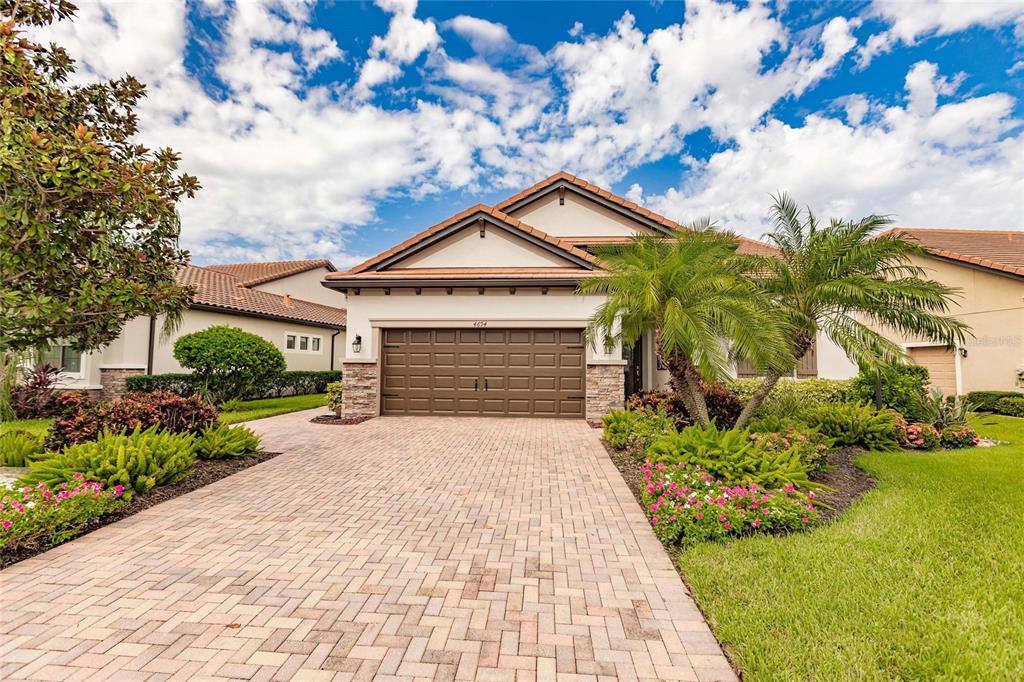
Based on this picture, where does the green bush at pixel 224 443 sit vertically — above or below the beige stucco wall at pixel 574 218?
below

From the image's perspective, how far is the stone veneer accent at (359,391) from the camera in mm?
12523

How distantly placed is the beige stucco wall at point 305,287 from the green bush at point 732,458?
931 inches

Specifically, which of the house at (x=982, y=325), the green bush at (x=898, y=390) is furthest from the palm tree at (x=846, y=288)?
the house at (x=982, y=325)

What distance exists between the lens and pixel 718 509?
15.0 ft

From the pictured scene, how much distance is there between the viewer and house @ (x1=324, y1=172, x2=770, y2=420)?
12375 mm

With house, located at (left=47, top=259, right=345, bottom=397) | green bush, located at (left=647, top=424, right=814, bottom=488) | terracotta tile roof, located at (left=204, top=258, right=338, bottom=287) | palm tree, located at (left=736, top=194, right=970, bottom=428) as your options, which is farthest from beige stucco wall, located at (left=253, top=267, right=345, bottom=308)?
palm tree, located at (left=736, top=194, right=970, bottom=428)

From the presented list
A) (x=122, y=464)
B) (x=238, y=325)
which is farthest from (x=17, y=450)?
(x=238, y=325)

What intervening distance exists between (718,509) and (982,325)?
52.0 feet

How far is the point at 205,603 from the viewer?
10.6 ft

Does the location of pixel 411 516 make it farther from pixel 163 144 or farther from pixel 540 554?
pixel 163 144

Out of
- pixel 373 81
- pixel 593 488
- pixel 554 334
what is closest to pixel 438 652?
Answer: pixel 593 488

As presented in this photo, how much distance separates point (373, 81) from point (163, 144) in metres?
8.12

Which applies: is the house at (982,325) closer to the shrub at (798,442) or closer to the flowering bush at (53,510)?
the shrub at (798,442)

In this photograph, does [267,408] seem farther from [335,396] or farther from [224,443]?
[224,443]
